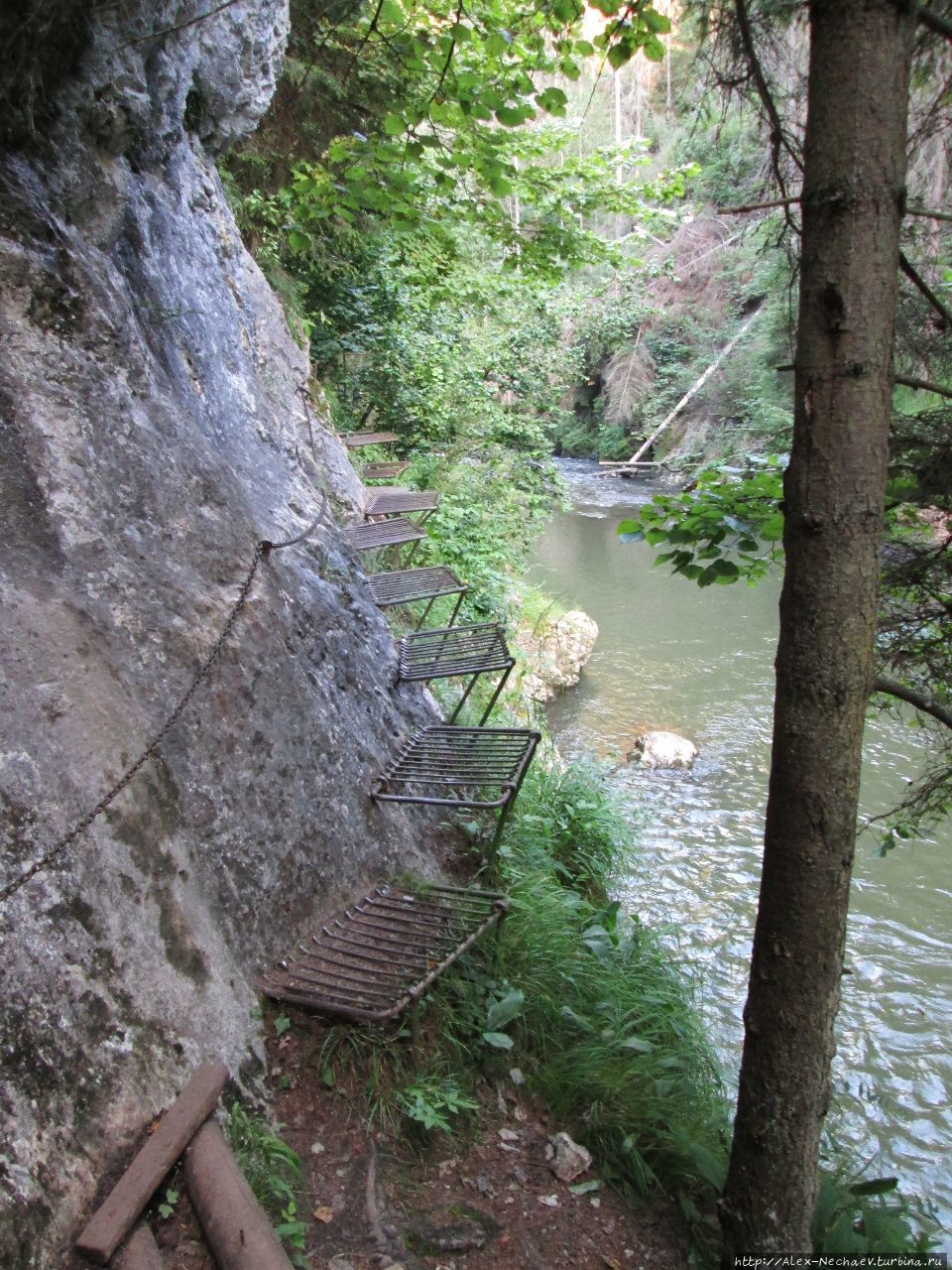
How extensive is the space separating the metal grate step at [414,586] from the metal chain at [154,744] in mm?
1260

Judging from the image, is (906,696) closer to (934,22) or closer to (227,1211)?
(934,22)

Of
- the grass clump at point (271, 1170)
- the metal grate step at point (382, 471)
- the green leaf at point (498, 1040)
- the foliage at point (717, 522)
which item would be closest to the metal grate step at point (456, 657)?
the foliage at point (717, 522)

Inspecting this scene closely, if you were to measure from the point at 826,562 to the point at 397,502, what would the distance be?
5045 mm

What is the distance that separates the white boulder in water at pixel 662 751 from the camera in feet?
26.1

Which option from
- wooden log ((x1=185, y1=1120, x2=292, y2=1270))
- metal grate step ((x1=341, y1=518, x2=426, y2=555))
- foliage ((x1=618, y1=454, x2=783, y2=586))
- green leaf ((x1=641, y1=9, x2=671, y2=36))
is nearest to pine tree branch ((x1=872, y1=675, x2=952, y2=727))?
foliage ((x1=618, y1=454, x2=783, y2=586))

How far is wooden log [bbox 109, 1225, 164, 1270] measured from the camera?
4.76 ft

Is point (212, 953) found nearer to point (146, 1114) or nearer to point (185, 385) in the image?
point (146, 1114)

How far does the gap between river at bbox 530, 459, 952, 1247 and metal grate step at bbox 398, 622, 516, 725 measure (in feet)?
6.41

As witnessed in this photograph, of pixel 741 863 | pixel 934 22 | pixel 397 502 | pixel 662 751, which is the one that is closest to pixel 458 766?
pixel 934 22

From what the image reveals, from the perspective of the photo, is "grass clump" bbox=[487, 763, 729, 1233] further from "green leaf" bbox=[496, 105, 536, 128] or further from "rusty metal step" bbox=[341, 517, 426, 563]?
"green leaf" bbox=[496, 105, 536, 128]

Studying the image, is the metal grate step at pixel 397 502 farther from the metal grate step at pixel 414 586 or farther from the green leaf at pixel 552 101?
the green leaf at pixel 552 101

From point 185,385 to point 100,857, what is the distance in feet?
7.48

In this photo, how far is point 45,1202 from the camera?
1.43 m

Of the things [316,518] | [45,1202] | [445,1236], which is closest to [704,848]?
[316,518]
